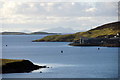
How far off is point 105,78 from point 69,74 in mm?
11419

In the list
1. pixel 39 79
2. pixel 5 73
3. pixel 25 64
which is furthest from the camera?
pixel 25 64

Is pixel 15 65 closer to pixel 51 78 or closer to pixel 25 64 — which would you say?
pixel 25 64

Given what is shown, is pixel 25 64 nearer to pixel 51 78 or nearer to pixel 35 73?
pixel 35 73

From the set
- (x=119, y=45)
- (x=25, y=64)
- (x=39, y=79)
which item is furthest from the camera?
(x=119, y=45)

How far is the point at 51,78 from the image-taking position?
6600 centimetres

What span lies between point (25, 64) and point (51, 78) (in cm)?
1330

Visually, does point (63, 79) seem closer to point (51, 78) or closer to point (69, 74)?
point (51, 78)

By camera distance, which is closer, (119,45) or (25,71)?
(25,71)

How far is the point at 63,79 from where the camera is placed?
6481 cm

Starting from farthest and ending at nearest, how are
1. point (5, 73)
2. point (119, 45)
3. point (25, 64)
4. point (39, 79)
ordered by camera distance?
point (119, 45) < point (25, 64) < point (5, 73) < point (39, 79)

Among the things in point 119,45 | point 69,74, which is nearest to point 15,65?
point 69,74

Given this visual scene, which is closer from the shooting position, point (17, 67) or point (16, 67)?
point (16, 67)

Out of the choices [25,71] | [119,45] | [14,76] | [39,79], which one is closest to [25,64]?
[25,71]

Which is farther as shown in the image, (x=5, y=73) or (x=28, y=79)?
(x=5, y=73)
